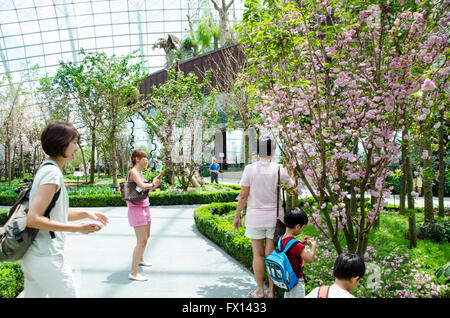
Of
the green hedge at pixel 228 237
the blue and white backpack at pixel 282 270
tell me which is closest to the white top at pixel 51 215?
the blue and white backpack at pixel 282 270

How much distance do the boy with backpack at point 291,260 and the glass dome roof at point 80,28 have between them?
3030cm

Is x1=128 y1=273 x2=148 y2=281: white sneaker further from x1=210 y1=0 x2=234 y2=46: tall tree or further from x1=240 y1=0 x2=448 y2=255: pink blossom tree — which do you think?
x1=210 y1=0 x2=234 y2=46: tall tree

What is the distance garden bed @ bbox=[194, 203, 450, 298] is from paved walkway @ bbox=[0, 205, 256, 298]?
0.82 ft

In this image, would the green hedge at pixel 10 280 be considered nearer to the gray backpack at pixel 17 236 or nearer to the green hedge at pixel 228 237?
the gray backpack at pixel 17 236

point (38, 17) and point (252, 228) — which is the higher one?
point (38, 17)

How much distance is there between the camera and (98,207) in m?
9.82

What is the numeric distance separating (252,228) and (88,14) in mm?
33047

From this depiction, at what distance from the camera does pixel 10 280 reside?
305 centimetres

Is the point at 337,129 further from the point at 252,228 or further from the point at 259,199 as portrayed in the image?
the point at 252,228

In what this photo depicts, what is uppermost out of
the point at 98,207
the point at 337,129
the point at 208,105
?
the point at 208,105

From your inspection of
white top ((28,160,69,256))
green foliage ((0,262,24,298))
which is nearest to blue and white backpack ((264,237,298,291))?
white top ((28,160,69,256))

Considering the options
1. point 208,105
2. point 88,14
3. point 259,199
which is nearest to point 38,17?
point 88,14

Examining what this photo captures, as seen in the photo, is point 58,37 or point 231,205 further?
point 58,37

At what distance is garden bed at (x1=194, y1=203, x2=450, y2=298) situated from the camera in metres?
2.70
